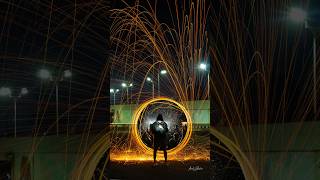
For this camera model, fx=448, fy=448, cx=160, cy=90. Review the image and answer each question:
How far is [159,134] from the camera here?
5.79 m

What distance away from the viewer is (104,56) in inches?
261

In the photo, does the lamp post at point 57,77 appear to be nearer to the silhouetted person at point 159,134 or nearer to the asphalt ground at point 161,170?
the asphalt ground at point 161,170

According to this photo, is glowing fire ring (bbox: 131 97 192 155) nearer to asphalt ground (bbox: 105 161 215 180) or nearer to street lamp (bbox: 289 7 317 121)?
asphalt ground (bbox: 105 161 215 180)

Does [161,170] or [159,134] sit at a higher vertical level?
[159,134]

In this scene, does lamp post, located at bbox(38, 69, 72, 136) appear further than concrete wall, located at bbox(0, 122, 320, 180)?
Yes

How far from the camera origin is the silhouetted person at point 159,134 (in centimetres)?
568

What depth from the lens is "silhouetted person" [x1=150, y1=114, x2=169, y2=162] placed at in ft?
18.6

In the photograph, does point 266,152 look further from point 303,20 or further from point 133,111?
point 133,111

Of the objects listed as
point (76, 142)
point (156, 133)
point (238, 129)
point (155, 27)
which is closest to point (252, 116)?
point (238, 129)

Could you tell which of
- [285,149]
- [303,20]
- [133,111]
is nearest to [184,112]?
[133,111]

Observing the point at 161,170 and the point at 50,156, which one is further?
the point at 50,156

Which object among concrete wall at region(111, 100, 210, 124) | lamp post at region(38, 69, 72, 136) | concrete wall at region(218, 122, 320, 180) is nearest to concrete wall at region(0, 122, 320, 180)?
concrete wall at region(218, 122, 320, 180)

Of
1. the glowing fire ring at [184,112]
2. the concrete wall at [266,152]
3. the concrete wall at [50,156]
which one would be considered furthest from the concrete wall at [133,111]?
the concrete wall at [50,156]

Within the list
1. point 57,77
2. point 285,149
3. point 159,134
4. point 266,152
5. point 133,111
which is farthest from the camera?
point 57,77
